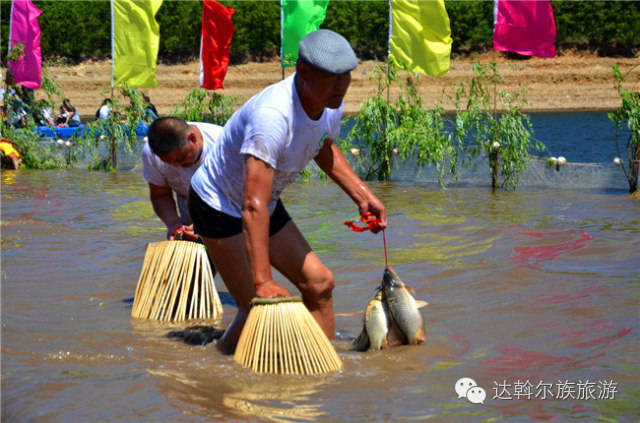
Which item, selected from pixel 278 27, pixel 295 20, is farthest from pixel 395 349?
pixel 278 27

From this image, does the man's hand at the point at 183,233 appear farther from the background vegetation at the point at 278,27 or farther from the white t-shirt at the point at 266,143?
the background vegetation at the point at 278,27

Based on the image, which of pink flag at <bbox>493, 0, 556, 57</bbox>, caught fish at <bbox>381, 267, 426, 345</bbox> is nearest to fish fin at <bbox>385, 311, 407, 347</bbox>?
caught fish at <bbox>381, 267, 426, 345</bbox>

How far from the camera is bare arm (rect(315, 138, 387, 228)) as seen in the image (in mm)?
3934

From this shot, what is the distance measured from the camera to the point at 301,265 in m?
3.81

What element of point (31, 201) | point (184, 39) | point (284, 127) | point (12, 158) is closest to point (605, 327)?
point (284, 127)

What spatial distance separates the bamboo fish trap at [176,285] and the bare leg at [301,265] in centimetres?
126

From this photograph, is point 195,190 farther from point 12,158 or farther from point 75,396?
point 12,158

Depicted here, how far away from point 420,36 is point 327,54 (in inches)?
342

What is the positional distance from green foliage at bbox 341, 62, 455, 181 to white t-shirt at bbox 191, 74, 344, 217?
7651mm

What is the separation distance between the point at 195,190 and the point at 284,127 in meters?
0.69

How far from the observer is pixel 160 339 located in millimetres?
4609

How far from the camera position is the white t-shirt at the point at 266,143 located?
10.9 feet

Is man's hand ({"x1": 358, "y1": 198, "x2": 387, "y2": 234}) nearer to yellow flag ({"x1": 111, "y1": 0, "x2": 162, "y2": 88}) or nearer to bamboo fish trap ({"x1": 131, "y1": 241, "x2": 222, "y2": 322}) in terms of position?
bamboo fish trap ({"x1": 131, "y1": 241, "x2": 222, "y2": 322})

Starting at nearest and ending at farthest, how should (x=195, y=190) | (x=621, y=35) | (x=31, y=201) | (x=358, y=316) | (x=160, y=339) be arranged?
(x=195, y=190) → (x=160, y=339) → (x=358, y=316) → (x=31, y=201) → (x=621, y=35)
